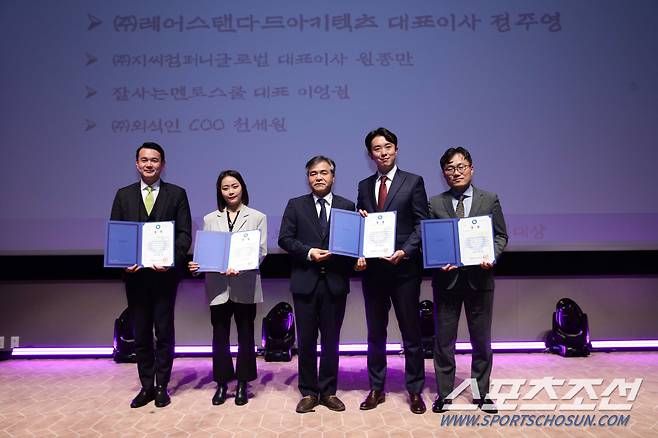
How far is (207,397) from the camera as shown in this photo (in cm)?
290

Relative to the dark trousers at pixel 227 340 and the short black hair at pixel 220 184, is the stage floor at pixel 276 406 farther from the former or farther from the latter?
the short black hair at pixel 220 184

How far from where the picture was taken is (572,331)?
3.78m

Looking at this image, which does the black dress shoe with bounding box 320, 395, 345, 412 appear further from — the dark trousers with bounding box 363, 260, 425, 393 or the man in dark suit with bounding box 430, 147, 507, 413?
the man in dark suit with bounding box 430, 147, 507, 413

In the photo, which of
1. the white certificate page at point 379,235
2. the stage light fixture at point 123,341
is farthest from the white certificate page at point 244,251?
the stage light fixture at point 123,341

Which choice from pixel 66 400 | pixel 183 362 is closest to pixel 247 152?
pixel 183 362

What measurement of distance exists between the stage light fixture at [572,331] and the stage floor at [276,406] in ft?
0.29

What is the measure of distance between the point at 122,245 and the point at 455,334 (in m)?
2.19

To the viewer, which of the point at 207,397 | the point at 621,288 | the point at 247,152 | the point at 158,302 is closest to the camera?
the point at 158,302

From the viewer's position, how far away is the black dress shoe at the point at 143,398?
2723 millimetres

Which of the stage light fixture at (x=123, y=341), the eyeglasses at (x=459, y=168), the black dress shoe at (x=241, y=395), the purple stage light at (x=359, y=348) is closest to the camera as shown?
the eyeglasses at (x=459, y=168)

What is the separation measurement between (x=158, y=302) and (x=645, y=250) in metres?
4.29

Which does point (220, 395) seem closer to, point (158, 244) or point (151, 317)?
point (151, 317)

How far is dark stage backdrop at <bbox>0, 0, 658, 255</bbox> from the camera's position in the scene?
379 centimetres

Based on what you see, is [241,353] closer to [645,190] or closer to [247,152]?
[247,152]
